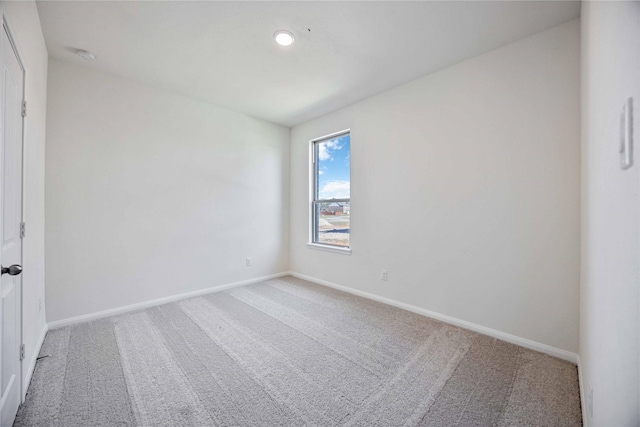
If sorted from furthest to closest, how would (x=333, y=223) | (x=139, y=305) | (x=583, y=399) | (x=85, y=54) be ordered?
(x=333, y=223)
(x=139, y=305)
(x=85, y=54)
(x=583, y=399)

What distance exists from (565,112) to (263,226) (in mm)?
3718

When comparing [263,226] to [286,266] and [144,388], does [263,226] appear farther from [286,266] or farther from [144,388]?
[144,388]

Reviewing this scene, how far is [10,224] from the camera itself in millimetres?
1448

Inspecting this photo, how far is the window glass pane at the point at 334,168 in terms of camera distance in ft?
12.7

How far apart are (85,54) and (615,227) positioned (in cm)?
386

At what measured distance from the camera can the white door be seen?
1275 millimetres

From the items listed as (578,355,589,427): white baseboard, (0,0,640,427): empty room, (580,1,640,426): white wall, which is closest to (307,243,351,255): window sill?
(0,0,640,427): empty room

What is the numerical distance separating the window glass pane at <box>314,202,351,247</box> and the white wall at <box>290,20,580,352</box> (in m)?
0.30

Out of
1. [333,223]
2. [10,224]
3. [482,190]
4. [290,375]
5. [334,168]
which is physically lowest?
[290,375]

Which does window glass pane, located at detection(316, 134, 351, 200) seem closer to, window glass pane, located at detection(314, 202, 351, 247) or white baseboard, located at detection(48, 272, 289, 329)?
window glass pane, located at detection(314, 202, 351, 247)

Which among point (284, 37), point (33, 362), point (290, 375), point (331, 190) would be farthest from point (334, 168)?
point (33, 362)

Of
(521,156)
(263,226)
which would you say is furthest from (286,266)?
Result: (521,156)

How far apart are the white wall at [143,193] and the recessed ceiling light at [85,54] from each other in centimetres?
25

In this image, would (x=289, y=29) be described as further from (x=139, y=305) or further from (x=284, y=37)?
(x=139, y=305)
